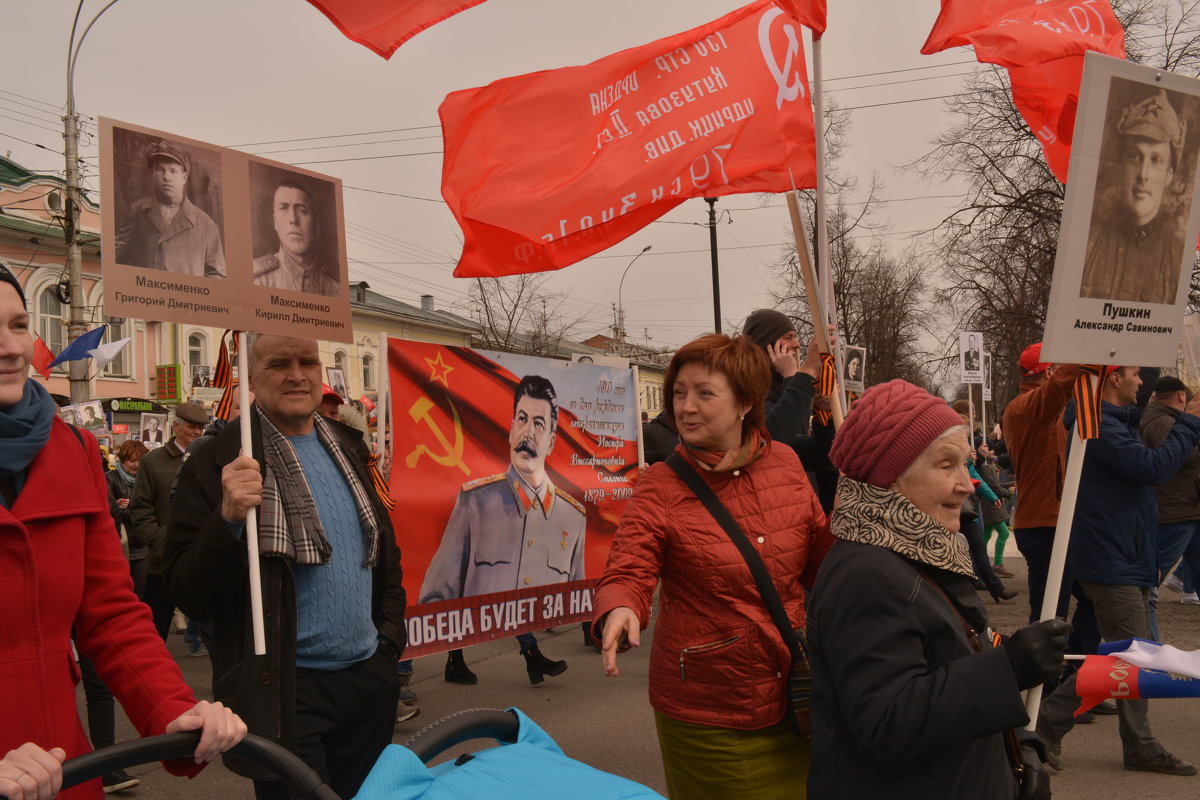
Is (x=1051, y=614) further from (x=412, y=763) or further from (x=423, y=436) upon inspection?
(x=423, y=436)

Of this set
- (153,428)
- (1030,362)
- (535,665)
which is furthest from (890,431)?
(153,428)

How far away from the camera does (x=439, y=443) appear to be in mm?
5754

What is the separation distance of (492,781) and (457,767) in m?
0.07

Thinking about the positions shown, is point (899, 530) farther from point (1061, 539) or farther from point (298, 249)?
point (298, 249)

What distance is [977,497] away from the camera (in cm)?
1089

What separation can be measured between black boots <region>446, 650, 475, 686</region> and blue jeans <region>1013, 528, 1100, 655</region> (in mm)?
3316

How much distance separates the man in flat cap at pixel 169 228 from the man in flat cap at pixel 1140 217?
249cm

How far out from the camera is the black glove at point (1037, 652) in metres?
1.97

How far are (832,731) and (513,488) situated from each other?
410 centimetres

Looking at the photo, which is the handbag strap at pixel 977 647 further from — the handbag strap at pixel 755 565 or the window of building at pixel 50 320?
the window of building at pixel 50 320

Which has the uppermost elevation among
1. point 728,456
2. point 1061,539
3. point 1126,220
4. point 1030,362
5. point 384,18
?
point 384,18

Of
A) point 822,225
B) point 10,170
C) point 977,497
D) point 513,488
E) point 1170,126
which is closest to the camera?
point 1170,126

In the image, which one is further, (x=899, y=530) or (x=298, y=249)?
(x=298, y=249)

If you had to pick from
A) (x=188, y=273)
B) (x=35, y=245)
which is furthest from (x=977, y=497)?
(x=35, y=245)
